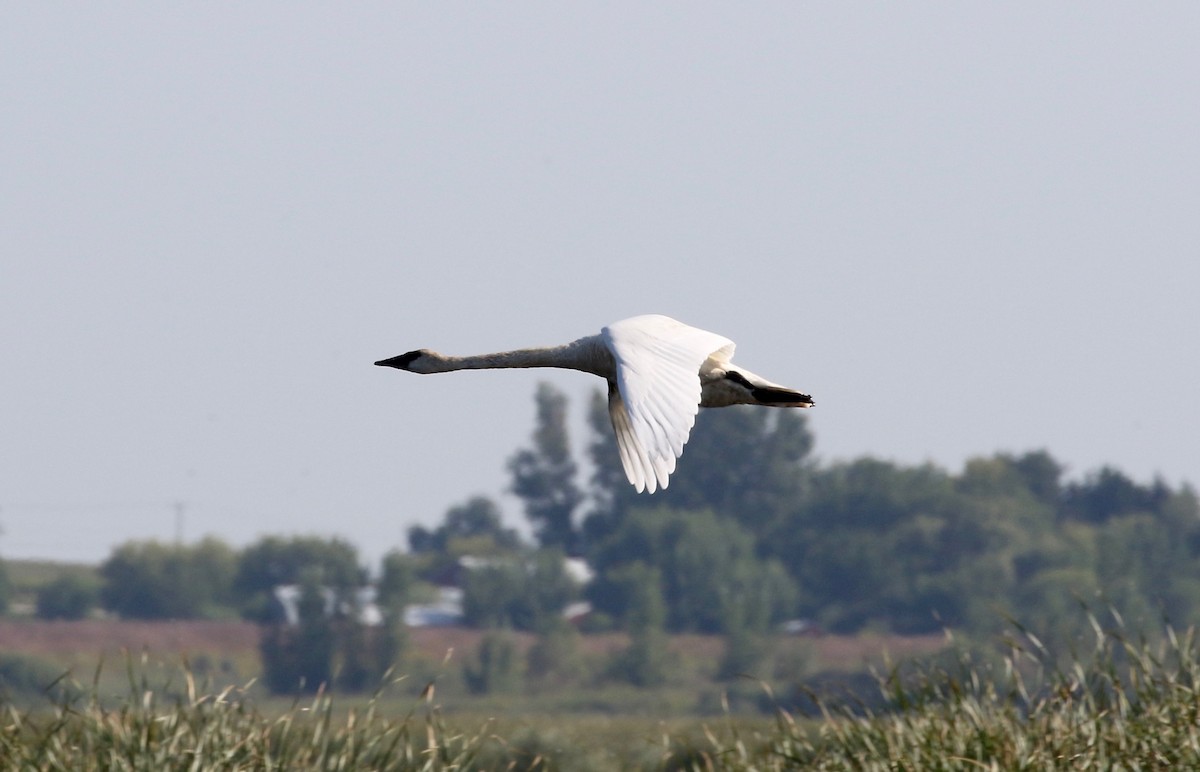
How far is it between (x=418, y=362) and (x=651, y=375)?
3187mm

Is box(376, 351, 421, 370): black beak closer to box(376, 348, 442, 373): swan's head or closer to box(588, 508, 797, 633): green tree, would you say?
box(376, 348, 442, 373): swan's head

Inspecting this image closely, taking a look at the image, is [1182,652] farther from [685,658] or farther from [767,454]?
[767,454]

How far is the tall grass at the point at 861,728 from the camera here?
36.8ft

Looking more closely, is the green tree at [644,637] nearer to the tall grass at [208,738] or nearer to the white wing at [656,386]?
the tall grass at [208,738]

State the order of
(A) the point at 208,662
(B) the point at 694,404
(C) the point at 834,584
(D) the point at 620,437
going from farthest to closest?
(C) the point at 834,584, (A) the point at 208,662, (D) the point at 620,437, (B) the point at 694,404

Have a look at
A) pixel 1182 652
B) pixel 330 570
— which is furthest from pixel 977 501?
pixel 1182 652

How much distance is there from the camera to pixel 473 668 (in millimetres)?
90438

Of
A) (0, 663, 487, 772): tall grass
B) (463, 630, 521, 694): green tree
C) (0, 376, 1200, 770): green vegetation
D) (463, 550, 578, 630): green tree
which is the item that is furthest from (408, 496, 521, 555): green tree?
(0, 663, 487, 772): tall grass

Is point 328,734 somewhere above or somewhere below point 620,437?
below

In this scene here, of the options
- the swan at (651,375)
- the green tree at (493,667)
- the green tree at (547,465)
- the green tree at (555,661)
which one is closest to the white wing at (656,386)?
the swan at (651,375)

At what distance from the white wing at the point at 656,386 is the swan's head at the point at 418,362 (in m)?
1.57

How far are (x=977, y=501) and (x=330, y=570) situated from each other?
35.0 m

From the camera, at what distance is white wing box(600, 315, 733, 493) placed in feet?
24.7

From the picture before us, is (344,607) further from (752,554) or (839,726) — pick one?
(839,726)
